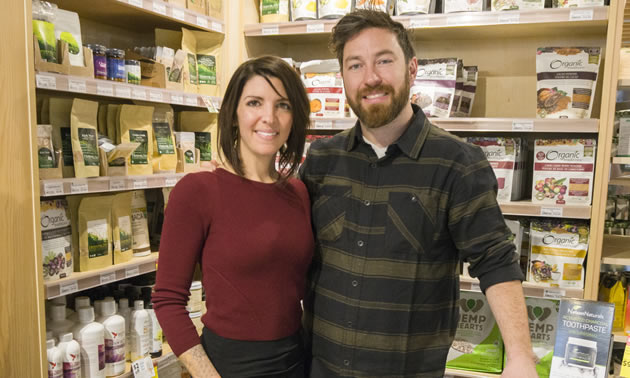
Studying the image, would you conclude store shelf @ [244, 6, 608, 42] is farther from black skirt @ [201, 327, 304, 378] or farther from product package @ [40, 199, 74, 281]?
black skirt @ [201, 327, 304, 378]

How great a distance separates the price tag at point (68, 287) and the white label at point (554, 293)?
6.97 ft

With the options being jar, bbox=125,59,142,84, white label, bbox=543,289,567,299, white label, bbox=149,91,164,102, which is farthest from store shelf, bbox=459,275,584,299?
jar, bbox=125,59,142,84

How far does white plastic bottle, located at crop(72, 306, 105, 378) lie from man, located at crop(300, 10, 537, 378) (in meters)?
1.00

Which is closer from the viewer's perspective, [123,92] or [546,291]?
[123,92]

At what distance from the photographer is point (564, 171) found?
2477 mm

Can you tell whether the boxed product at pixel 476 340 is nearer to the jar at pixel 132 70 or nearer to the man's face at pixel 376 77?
the man's face at pixel 376 77

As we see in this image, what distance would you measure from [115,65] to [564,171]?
2.13 metres

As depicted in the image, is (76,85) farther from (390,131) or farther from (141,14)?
(390,131)

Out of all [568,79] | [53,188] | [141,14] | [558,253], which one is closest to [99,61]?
[141,14]

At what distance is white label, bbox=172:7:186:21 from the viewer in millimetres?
2490

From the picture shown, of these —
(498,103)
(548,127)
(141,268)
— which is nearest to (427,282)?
(548,127)

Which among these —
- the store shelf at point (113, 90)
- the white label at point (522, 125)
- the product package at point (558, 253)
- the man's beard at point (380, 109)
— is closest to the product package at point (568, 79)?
the white label at point (522, 125)

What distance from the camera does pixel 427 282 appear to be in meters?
1.59

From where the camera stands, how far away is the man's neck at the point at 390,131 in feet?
5.50
